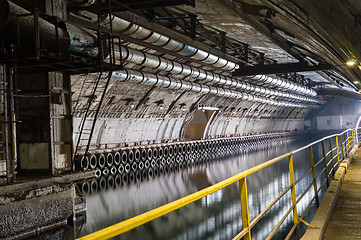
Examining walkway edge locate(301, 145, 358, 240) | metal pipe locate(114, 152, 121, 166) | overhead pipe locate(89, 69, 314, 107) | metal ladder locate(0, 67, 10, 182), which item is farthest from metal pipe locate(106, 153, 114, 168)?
walkway edge locate(301, 145, 358, 240)

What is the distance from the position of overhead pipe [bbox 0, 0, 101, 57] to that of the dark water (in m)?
2.93

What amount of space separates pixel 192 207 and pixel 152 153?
7072 millimetres

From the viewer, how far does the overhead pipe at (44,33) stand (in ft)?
17.0

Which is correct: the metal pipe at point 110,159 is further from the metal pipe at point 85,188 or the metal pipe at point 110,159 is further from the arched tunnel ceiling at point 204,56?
the metal pipe at point 85,188

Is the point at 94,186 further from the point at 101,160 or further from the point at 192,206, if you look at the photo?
the point at 192,206

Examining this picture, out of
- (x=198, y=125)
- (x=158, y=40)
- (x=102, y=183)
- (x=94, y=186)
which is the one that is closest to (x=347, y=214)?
(x=158, y=40)

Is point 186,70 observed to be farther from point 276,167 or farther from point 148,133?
point 276,167

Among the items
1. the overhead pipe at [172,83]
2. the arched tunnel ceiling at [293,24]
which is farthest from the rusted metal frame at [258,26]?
the overhead pipe at [172,83]

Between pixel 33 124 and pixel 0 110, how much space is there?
1059 mm

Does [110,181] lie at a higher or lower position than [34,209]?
lower

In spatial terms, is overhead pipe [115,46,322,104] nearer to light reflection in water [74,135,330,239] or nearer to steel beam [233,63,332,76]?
steel beam [233,63,332,76]

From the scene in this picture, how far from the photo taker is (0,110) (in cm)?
584

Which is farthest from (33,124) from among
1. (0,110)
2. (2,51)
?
(2,51)

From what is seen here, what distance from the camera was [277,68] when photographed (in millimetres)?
12766
